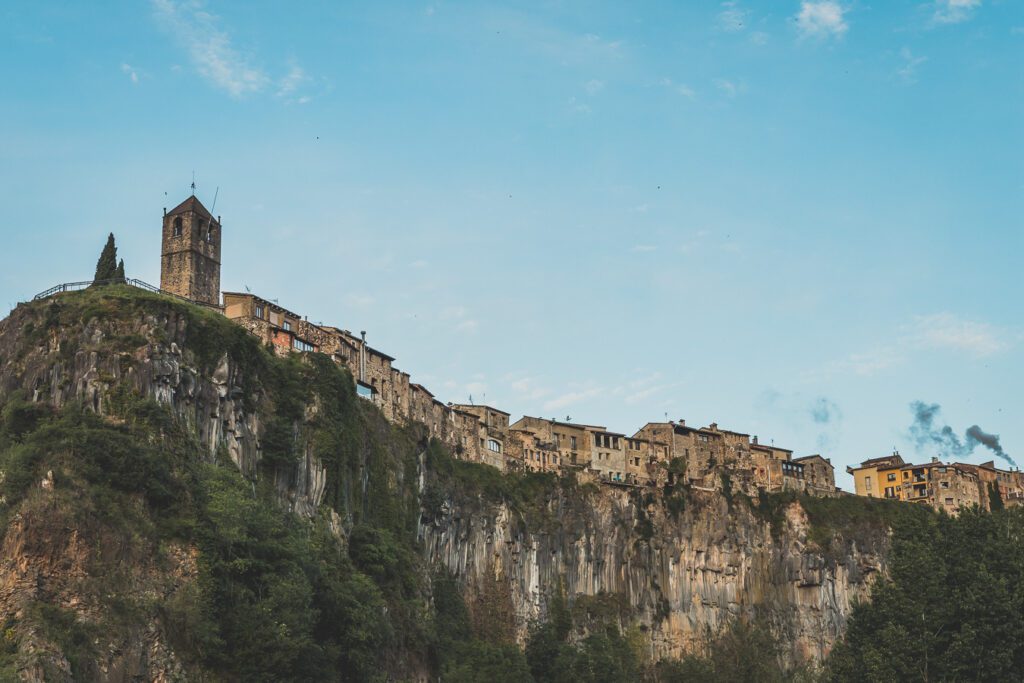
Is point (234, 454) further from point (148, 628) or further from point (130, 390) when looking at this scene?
point (148, 628)

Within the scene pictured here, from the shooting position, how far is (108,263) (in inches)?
3339

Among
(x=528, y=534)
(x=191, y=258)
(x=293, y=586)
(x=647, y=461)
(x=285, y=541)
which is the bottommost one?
(x=293, y=586)

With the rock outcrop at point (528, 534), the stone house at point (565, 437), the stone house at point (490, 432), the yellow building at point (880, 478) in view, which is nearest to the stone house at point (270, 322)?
the rock outcrop at point (528, 534)

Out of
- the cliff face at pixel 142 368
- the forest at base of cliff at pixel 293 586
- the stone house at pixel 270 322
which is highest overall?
the stone house at pixel 270 322

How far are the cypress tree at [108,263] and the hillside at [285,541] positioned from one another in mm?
9285

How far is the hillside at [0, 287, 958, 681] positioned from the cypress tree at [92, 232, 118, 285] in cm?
929

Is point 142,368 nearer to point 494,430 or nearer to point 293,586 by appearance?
point 293,586

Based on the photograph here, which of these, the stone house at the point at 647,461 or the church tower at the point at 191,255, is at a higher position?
the church tower at the point at 191,255

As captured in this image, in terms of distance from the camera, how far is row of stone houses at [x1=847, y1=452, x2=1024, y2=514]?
436ft

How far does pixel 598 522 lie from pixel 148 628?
57.9 meters

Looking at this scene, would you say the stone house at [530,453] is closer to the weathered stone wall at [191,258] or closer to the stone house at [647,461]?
the stone house at [647,461]

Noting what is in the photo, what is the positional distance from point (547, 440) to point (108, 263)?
143ft

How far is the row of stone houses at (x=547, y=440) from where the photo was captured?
91.0 meters

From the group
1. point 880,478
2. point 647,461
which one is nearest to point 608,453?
point 647,461
